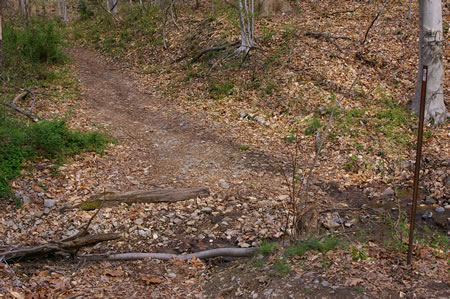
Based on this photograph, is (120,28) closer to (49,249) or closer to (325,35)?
(325,35)

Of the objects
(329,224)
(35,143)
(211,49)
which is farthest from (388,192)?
(211,49)

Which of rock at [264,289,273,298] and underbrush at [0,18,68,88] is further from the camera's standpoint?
underbrush at [0,18,68,88]

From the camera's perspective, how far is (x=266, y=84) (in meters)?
9.61

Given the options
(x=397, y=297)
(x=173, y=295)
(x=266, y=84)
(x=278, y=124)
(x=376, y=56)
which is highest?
(x=376, y=56)

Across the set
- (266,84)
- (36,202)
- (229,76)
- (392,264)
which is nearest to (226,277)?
(392,264)

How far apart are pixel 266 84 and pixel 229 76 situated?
4.53 ft

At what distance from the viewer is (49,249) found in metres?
4.25

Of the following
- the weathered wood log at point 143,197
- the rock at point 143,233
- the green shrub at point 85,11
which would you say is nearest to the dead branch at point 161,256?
the rock at point 143,233

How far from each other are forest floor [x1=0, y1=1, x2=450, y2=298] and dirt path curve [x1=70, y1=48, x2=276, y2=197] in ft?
0.12

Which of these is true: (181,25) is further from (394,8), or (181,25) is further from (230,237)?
(230,237)

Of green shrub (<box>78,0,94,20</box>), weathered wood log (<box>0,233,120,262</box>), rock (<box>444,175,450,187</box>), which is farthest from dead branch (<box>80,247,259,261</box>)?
green shrub (<box>78,0,94,20</box>)

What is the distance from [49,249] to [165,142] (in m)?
3.88

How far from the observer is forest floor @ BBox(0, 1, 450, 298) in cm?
354

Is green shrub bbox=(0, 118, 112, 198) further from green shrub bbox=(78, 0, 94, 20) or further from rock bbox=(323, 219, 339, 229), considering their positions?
green shrub bbox=(78, 0, 94, 20)
